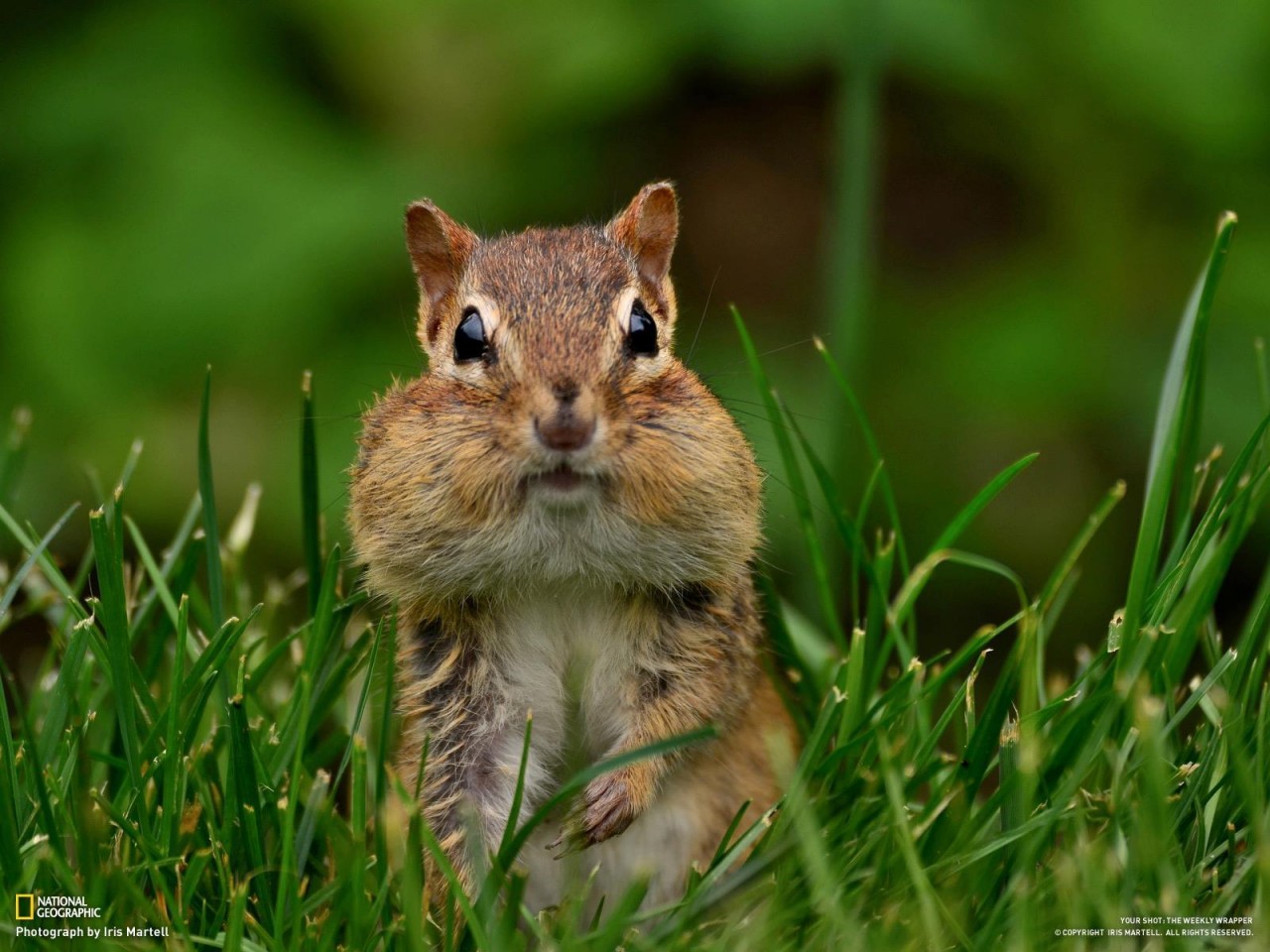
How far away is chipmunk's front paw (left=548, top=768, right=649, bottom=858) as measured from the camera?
2098 mm

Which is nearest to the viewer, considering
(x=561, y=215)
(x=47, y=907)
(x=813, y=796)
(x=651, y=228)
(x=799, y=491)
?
(x=47, y=907)

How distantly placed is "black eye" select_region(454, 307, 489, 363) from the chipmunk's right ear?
8.2 inches

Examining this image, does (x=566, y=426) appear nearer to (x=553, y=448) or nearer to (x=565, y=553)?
(x=553, y=448)

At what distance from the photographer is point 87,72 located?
442 centimetres

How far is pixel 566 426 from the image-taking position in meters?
1.88

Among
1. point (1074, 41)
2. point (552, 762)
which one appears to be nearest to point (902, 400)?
point (1074, 41)

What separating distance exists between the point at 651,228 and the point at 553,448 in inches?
26.9

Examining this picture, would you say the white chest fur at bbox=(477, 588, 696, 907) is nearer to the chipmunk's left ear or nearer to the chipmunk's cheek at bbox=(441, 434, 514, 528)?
the chipmunk's cheek at bbox=(441, 434, 514, 528)

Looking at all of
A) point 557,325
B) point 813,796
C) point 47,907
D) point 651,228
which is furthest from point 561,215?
point 47,907

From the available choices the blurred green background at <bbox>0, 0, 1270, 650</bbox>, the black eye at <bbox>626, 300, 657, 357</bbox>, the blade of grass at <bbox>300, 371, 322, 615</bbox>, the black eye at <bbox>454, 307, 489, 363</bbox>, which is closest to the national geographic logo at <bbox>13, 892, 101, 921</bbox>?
the blade of grass at <bbox>300, 371, 322, 615</bbox>

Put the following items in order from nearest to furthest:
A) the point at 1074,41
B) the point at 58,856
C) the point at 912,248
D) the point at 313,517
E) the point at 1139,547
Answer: the point at 58,856 < the point at 1139,547 < the point at 313,517 < the point at 1074,41 < the point at 912,248

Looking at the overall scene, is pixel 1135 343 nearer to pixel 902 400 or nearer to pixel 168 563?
pixel 902 400

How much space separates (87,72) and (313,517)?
97.7 inches

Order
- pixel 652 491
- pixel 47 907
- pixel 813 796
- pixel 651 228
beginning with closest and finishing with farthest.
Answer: pixel 47 907 < pixel 652 491 < pixel 813 796 < pixel 651 228
